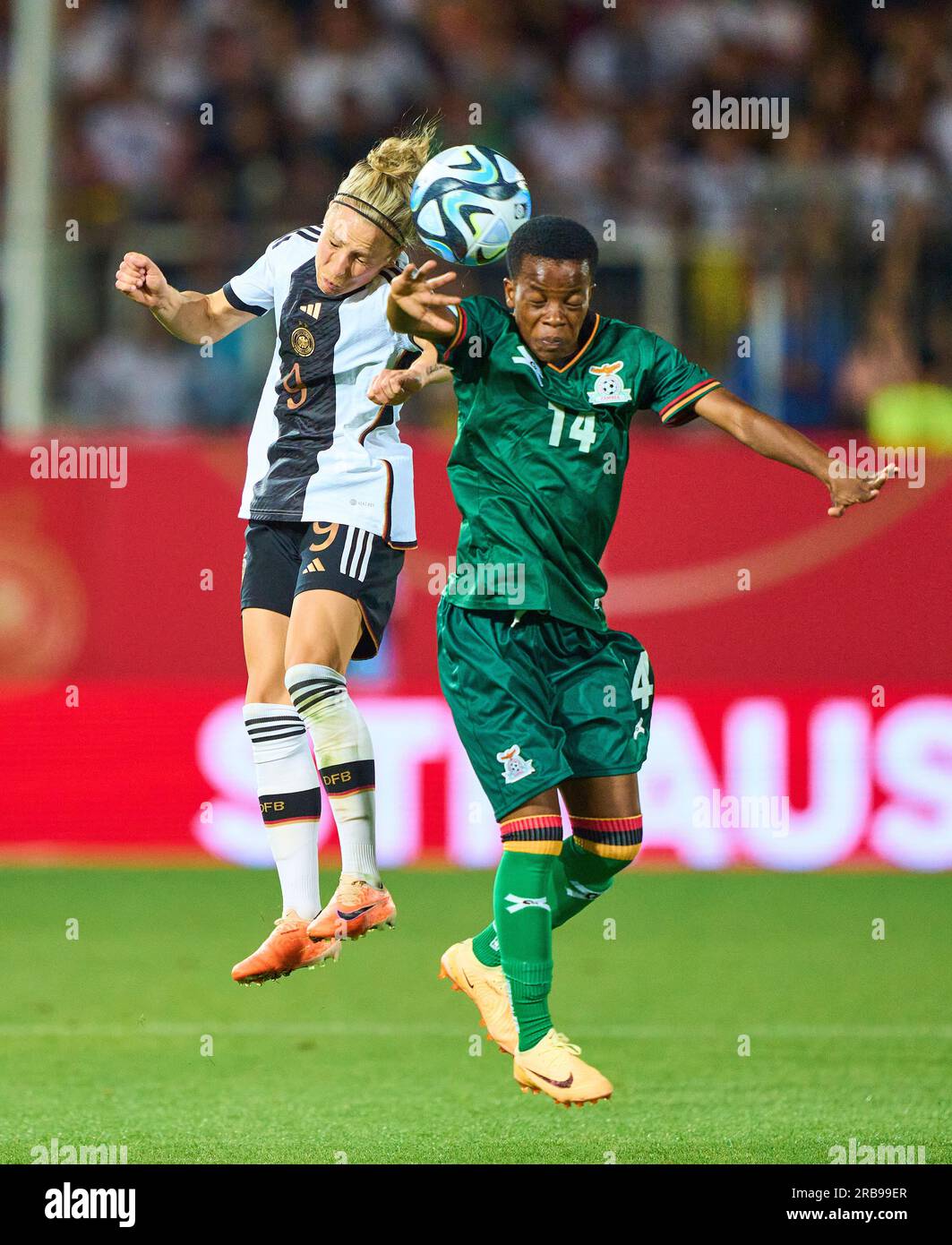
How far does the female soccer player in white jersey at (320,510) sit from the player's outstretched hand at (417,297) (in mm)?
358

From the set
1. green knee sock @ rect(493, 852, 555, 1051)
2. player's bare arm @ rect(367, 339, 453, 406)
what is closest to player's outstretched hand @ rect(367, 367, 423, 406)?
player's bare arm @ rect(367, 339, 453, 406)

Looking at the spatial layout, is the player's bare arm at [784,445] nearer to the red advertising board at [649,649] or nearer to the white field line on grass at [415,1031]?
the white field line on grass at [415,1031]

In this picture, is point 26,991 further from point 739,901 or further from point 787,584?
point 787,584

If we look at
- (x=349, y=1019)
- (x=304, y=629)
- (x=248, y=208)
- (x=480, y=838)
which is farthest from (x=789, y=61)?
(x=304, y=629)

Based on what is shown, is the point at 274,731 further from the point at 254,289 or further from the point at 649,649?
the point at 649,649

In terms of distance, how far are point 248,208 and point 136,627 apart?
9.98 feet

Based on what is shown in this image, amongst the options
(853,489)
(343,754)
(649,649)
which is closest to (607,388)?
(853,489)

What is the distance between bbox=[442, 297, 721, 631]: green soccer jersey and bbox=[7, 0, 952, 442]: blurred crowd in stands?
665cm

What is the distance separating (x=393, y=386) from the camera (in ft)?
17.7

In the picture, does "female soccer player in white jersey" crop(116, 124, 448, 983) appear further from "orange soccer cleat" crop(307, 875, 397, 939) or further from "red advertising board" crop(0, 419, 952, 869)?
"red advertising board" crop(0, 419, 952, 869)

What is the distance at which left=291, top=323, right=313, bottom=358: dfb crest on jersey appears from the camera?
19.9ft

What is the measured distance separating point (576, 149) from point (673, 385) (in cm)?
1003

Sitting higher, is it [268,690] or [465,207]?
[465,207]

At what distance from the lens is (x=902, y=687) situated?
12.2m
